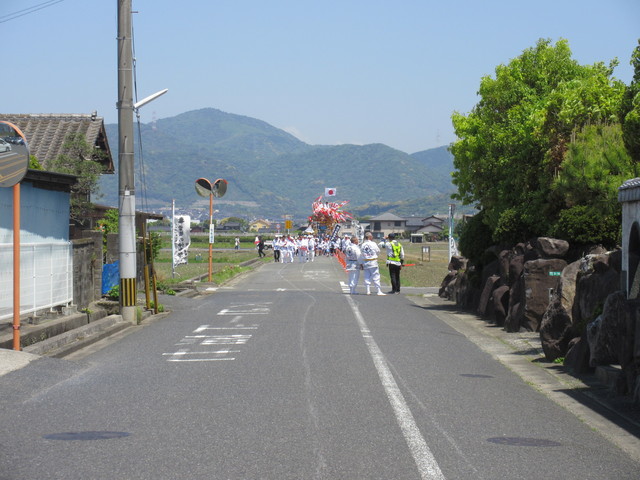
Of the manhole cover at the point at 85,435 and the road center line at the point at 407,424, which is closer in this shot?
the road center line at the point at 407,424

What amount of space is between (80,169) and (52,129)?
13.3ft

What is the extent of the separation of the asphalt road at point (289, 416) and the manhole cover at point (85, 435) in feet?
0.06

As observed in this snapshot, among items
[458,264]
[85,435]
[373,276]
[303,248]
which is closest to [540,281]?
[85,435]

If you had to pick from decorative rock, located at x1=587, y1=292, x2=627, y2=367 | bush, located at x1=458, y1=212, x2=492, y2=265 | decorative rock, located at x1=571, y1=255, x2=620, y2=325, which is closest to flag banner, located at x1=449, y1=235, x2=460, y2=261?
bush, located at x1=458, y1=212, x2=492, y2=265

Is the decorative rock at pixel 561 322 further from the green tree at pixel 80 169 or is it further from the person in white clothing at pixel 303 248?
the person in white clothing at pixel 303 248

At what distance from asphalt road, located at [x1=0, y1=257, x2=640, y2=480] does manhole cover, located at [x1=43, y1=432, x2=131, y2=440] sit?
17mm

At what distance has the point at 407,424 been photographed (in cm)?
788

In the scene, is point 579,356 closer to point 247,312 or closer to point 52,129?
point 247,312

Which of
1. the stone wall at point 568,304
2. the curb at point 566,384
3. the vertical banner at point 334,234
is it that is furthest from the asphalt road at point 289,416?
the vertical banner at point 334,234

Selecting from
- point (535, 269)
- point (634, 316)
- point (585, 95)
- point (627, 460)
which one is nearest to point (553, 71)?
point (585, 95)

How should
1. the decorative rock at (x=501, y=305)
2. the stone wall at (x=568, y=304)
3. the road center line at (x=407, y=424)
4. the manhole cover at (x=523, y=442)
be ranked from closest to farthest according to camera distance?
the road center line at (x=407, y=424)
the manhole cover at (x=523, y=442)
the stone wall at (x=568, y=304)
the decorative rock at (x=501, y=305)

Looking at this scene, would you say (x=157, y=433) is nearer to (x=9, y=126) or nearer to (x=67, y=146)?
(x=9, y=126)

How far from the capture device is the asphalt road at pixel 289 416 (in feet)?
21.2

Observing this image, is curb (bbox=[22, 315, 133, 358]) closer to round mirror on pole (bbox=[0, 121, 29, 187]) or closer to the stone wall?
round mirror on pole (bbox=[0, 121, 29, 187])
